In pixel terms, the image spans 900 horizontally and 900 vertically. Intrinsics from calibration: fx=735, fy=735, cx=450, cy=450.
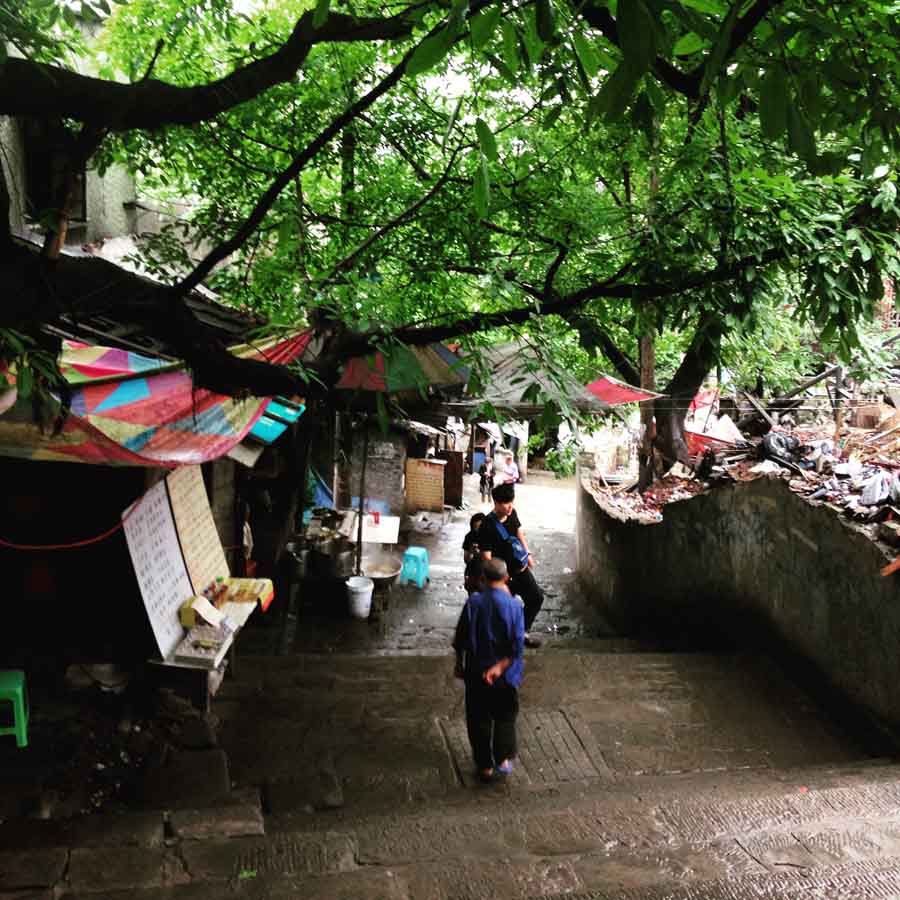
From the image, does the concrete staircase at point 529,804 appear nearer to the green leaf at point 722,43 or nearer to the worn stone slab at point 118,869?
the worn stone slab at point 118,869

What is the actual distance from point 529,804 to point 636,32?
5.10m

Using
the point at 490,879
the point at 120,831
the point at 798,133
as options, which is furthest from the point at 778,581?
the point at 798,133

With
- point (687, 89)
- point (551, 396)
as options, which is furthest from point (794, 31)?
point (551, 396)

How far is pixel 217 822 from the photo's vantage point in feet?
15.1

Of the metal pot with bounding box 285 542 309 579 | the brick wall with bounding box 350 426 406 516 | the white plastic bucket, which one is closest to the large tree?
the metal pot with bounding box 285 542 309 579

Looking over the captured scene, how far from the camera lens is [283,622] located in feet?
35.3

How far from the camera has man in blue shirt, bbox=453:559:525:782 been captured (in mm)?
5551

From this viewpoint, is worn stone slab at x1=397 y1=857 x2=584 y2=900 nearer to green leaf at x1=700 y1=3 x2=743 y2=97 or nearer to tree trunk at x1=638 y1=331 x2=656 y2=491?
green leaf at x1=700 y1=3 x2=743 y2=97

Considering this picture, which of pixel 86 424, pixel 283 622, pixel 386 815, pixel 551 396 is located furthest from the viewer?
pixel 283 622

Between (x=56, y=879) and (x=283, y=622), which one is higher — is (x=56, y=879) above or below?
above

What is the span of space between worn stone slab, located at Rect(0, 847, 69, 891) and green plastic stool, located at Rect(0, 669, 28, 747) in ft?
4.82

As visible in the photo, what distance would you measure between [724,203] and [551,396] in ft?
8.03

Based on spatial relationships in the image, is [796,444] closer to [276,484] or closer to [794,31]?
[276,484]

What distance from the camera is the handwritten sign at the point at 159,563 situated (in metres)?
6.13
